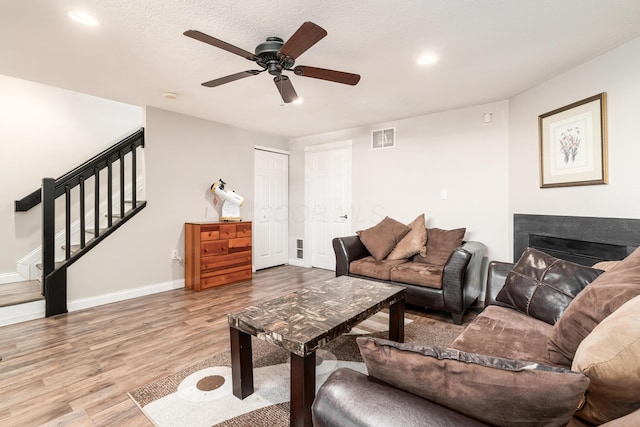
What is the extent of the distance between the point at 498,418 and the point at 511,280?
1.56 meters

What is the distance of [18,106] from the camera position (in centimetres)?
350

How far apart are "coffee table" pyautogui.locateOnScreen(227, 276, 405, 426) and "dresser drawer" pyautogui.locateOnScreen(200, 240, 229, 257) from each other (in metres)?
2.10

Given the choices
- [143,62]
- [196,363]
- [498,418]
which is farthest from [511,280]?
[143,62]

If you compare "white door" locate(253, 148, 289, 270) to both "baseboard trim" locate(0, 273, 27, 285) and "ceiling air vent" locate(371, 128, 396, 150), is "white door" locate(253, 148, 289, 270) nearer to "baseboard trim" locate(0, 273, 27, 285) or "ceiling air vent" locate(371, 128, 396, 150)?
"ceiling air vent" locate(371, 128, 396, 150)

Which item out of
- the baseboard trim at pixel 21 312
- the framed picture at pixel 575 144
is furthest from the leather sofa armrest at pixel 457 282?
the baseboard trim at pixel 21 312

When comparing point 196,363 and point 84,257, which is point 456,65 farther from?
point 84,257

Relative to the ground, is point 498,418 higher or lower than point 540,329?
higher

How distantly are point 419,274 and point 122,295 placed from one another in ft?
11.0

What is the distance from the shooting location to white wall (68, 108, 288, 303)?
328 cm

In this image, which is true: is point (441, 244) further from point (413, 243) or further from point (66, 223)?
point (66, 223)

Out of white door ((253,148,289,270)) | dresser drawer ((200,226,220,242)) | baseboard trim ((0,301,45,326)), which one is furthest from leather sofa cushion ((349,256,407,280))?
baseboard trim ((0,301,45,326))

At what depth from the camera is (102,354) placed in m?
2.18

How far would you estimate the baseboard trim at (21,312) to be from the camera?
2.66 meters

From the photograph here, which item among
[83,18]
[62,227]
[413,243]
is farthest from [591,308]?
[62,227]
